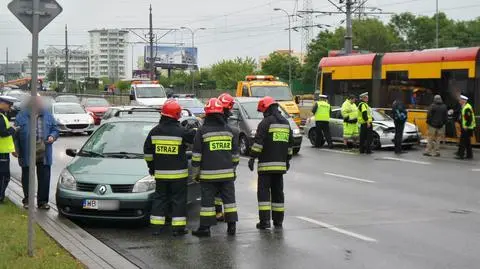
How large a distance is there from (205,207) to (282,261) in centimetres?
149

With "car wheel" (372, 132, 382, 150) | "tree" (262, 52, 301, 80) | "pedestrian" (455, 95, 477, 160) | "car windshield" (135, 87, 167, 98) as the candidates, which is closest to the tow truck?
"car wheel" (372, 132, 382, 150)

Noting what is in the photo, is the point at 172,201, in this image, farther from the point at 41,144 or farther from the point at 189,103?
the point at 189,103

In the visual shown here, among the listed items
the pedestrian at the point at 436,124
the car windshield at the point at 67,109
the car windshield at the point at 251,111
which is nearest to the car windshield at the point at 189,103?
the car windshield at the point at 67,109

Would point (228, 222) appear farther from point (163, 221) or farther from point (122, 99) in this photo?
point (122, 99)

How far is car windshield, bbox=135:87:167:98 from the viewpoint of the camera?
1371 inches

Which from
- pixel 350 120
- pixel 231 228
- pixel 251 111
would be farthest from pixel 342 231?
pixel 350 120

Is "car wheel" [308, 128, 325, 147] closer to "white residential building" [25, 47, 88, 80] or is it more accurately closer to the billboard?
the billboard

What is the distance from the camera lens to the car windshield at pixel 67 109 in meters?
28.0

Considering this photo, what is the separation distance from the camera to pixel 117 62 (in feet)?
445

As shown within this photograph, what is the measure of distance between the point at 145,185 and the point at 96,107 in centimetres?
2541

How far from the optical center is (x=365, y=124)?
1955cm

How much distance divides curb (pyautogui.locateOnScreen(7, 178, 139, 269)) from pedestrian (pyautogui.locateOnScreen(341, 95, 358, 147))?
40.4ft

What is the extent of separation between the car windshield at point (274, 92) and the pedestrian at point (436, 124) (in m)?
9.99

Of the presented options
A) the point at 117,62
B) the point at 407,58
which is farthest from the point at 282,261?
the point at 117,62
